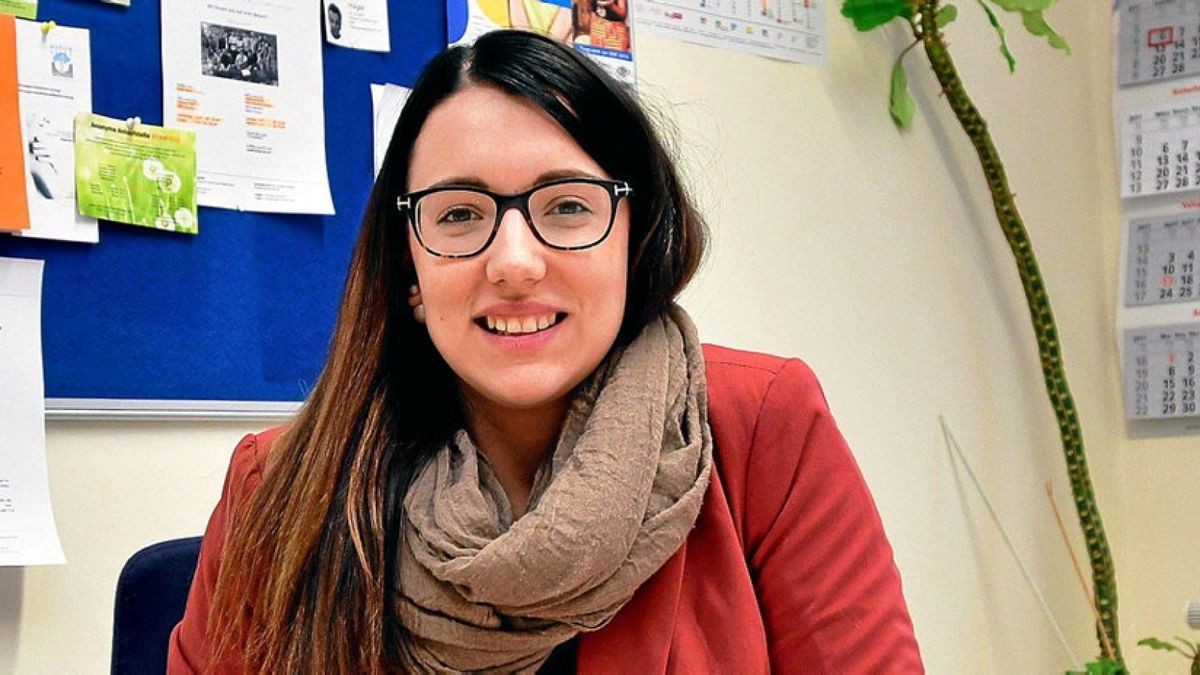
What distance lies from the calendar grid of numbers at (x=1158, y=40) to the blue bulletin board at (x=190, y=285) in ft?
5.59

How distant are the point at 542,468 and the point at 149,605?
41cm

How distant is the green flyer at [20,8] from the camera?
1412 mm

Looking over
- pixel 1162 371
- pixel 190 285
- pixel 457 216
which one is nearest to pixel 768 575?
pixel 457 216

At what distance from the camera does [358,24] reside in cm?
171

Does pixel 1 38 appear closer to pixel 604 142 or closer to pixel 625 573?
pixel 604 142

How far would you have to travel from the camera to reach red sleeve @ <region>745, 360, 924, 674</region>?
3.63ft

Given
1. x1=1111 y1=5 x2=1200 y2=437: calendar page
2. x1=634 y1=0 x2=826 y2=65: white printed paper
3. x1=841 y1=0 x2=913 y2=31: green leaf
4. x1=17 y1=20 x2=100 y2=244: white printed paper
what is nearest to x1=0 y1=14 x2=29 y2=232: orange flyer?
x1=17 y1=20 x2=100 y2=244: white printed paper

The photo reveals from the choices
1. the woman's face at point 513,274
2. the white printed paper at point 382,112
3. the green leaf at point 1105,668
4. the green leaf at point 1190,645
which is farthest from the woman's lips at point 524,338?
the green leaf at point 1190,645

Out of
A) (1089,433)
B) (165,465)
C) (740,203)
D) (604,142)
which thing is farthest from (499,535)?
(1089,433)

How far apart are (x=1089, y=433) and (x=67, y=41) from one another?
2.07 m

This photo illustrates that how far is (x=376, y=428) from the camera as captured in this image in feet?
3.85

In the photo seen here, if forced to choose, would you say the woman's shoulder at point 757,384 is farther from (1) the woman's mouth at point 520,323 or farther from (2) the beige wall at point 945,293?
(2) the beige wall at point 945,293

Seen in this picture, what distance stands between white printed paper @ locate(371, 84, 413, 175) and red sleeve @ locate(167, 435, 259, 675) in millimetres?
567

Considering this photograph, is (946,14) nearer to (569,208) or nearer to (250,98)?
(250,98)
